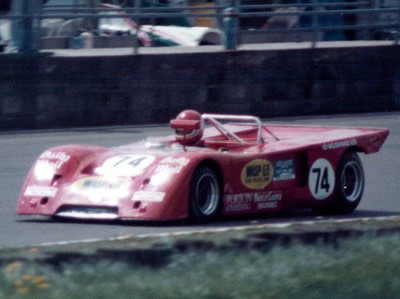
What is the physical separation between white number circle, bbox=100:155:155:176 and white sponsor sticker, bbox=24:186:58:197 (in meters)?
0.45

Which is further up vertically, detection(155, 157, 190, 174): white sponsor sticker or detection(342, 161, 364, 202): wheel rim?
detection(155, 157, 190, 174): white sponsor sticker

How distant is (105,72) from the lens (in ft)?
58.7

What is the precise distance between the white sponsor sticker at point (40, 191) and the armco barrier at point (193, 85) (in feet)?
24.8

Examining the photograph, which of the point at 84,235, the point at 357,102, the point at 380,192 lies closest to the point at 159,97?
the point at 357,102

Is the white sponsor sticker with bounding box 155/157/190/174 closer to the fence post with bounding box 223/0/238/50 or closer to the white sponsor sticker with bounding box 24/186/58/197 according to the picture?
the white sponsor sticker with bounding box 24/186/58/197

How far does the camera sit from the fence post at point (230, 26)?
19.8m

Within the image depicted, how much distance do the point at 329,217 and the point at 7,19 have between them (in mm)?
Result: 8599

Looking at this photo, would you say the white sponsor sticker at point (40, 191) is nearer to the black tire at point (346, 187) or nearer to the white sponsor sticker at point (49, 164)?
Result: the white sponsor sticker at point (49, 164)

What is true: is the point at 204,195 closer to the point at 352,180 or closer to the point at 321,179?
the point at 321,179

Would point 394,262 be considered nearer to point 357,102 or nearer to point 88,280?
point 88,280

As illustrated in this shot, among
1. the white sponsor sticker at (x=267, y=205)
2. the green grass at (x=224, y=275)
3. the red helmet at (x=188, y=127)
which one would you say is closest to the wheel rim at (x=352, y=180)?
the white sponsor sticker at (x=267, y=205)

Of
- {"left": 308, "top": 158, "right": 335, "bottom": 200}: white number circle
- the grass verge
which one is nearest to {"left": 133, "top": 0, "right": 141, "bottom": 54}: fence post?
{"left": 308, "top": 158, "right": 335, "bottom": 200}: white number circle

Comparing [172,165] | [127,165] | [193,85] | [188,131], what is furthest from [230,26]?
[172,165]

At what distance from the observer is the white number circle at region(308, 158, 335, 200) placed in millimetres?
10266
